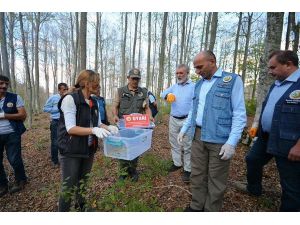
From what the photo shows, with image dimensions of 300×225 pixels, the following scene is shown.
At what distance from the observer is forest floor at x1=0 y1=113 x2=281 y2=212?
307cm

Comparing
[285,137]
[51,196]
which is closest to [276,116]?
[285,137]

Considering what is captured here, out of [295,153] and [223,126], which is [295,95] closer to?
[295,153]

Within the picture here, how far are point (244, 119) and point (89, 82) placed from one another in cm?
175

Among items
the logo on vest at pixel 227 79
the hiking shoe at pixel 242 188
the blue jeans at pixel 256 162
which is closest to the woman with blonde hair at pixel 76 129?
the logo on vest at pixel 227 79

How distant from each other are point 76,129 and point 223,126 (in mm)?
1603

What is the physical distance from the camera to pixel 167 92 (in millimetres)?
4465

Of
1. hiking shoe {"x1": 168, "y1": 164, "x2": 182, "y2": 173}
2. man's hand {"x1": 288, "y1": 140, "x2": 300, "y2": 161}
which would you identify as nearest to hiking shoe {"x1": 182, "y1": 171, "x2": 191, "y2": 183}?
hiking shoe {"x1": 168, "y1": 164, "x2": 182, "y2": 173}

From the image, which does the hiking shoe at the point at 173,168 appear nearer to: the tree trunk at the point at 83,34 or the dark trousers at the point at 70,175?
the dark trousers at the point at 70,175

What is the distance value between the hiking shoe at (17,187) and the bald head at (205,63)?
3935 millimetres

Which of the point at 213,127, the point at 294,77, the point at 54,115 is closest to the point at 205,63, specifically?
the point at 213,127

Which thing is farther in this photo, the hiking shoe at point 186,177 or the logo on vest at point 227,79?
the hiking shoe at point 186,177

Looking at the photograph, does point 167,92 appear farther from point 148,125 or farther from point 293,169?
point 293,169

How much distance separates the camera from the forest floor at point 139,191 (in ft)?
10.1

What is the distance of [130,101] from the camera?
387 cm
